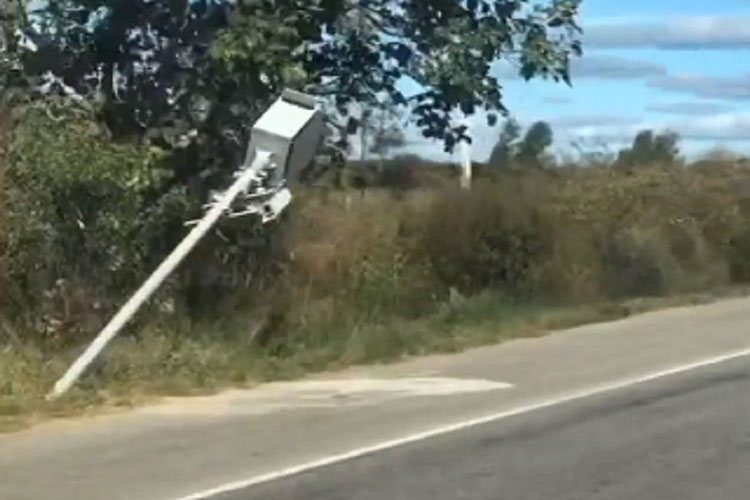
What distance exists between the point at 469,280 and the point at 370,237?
9.40 ft

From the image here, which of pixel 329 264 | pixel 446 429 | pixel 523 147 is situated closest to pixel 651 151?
pixel 523 147

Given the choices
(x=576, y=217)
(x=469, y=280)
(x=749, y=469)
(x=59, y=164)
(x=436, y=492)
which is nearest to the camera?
(x=436, y=492)

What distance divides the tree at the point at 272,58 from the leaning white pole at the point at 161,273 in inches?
74.7

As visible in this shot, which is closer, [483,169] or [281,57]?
[281,57]

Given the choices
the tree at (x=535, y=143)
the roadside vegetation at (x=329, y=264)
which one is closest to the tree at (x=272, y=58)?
the roadside vegetation at (x=329, y=264)

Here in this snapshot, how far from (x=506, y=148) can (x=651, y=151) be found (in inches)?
233

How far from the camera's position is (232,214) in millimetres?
17406

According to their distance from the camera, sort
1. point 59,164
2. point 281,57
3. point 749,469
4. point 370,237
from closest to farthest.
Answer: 1. point 749,469
2. point 59,164
3. point 281,57
4. point 370,237

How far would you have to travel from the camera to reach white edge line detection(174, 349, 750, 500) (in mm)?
11242

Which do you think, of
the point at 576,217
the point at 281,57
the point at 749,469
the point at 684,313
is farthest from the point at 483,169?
the point at 749,469

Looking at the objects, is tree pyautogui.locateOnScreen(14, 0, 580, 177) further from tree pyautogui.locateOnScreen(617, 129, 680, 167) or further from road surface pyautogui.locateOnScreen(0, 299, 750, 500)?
tree pyautogui.locateOnScreen(617, 129, 680, 167)

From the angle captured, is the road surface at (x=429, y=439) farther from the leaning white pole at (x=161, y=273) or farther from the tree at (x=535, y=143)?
the tree at (x=535, y=143)

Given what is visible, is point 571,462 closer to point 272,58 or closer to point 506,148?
point 272,58

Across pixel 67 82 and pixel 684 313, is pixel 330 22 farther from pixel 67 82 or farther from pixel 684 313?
pixel 684 313
